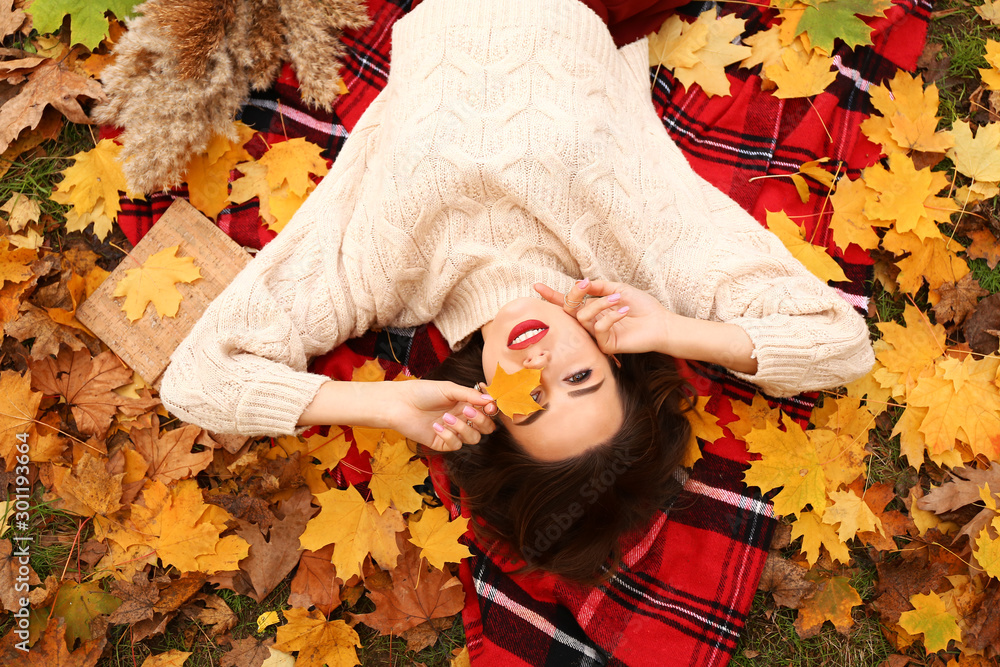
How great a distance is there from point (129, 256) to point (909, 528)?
145 inches

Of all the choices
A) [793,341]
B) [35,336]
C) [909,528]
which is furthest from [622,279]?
[35,336]

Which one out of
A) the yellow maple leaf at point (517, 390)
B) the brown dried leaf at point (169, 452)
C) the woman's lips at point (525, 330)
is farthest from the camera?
the brown dried leaf at point (169, 452)

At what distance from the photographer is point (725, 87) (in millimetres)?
3199

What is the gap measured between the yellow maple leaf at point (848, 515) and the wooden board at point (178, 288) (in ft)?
9.12

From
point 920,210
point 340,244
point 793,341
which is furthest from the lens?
point 920,210

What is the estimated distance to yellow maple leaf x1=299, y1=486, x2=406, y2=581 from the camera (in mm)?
2879

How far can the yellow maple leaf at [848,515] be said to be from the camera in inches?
114

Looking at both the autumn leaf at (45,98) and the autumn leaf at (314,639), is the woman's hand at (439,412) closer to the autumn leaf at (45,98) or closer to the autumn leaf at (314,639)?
the autumn leaf at (314,639)

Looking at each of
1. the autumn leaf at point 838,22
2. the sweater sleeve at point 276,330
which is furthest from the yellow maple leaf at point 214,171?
the autumn leaf at point 838,22

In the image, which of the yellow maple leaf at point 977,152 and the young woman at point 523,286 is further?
the yellow maple leaf at point 977,152

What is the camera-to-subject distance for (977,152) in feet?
10.3

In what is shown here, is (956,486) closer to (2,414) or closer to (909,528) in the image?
(909,528)

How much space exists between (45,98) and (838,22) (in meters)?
3.65

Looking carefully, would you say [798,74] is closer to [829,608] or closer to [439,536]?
[829,608]
